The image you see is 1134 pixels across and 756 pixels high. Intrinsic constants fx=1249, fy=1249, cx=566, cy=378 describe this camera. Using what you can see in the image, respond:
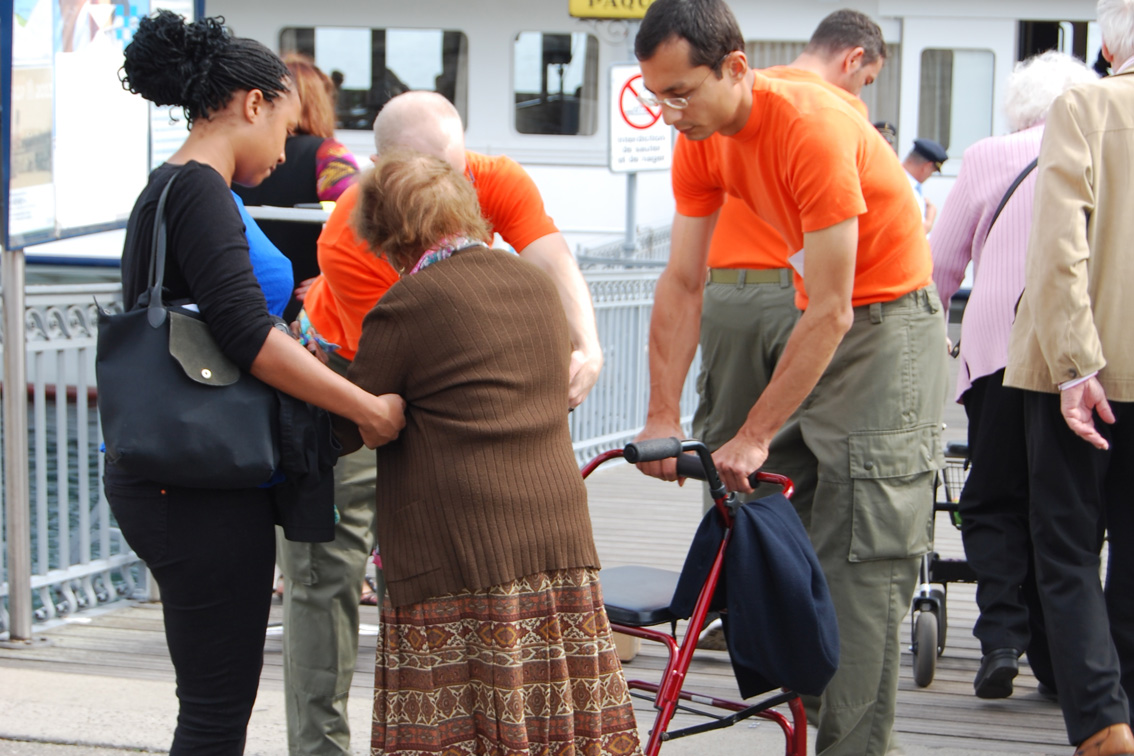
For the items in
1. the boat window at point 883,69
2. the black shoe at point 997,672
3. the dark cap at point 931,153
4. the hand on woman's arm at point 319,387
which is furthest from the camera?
the boat window at point 883,69

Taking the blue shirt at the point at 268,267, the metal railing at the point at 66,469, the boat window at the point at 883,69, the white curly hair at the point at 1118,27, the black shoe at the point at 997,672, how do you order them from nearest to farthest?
the blue shirt at the point at 268,267
the white curly hair at the point at 1118,27
the black shoe at the point at 997,672
the metal railing at the point at 66,469
the boat window at the point at 883,69

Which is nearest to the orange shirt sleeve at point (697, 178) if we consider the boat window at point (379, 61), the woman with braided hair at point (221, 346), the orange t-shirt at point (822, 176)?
the orange t-shirt at point (822, 176)

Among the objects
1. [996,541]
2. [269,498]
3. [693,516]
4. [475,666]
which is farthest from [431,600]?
[693,516]

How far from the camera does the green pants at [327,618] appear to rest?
10.4ft

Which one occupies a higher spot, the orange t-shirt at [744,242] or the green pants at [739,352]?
the orange t-shirt at [744,242]

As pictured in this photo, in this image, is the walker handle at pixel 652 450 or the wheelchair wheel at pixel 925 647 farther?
the wheelchair wheel at pixel 925 647

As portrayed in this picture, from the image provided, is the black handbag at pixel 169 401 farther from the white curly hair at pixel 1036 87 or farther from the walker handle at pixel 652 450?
the white curly hair at pixel 1036 87

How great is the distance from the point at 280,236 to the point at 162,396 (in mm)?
1854

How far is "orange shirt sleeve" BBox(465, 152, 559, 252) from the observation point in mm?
3188

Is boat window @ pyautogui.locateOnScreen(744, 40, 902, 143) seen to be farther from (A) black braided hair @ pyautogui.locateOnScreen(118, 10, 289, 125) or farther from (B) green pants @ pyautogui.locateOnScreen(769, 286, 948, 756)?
(A) black braided hair @ pyautogui.locateOnScreen(118, 10, 289, 125)

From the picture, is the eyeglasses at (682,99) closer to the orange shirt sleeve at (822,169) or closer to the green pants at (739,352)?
the orange shirt sleeve at (822,169)

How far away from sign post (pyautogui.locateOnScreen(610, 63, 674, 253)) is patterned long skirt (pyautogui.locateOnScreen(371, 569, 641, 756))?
759cm

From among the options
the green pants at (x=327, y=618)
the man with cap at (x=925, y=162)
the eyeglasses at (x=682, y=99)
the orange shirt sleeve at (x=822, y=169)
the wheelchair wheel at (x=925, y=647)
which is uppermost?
the man with cap at (x=925, y=162)

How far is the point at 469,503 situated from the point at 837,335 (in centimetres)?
98
